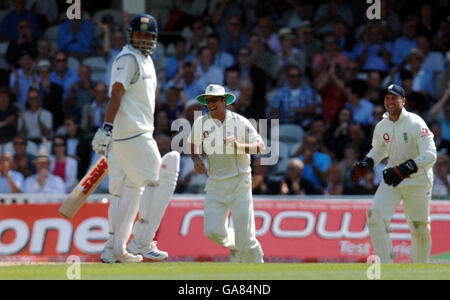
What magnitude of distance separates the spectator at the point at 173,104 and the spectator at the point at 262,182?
1879 mm

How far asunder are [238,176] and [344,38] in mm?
7709

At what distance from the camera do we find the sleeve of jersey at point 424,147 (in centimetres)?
1158

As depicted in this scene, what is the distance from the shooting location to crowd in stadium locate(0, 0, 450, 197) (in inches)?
651

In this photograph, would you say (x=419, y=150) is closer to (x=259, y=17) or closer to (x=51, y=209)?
(x=51, y=209)

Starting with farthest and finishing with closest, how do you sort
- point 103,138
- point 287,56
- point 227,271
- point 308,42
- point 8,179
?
point 308,42
point 287,56
point 8,179
point 103,138
point 227,271

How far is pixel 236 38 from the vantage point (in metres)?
19.0

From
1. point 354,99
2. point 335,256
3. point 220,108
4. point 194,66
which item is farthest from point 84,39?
point 220,108

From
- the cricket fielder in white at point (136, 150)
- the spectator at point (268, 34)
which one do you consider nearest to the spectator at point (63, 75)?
the spectator at point (268, 34)

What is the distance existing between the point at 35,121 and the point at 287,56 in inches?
171

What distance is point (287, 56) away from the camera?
18406mm

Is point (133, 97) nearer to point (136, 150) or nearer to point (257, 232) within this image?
point (136, 150)

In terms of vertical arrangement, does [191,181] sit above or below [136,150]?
below

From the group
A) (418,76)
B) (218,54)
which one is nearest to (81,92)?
(218,54)
